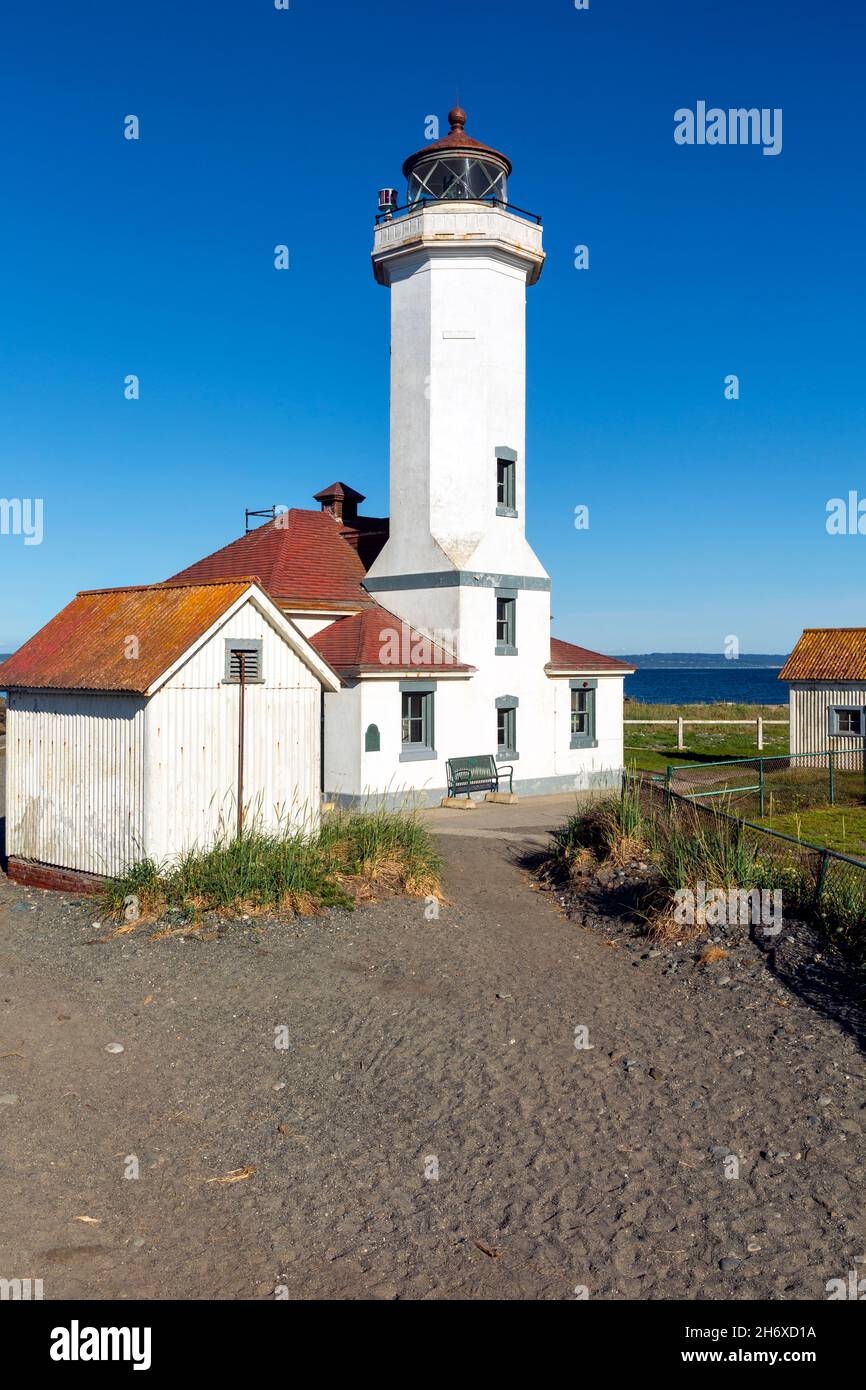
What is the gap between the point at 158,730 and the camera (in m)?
13.4

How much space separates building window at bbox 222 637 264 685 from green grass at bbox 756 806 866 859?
9046 millimetres

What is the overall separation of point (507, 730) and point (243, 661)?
11595mm

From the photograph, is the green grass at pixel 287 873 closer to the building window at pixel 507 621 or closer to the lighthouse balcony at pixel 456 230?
the building window at pixel 507 621

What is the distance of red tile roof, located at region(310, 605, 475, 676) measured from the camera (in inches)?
856

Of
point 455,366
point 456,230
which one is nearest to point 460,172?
point 456,230

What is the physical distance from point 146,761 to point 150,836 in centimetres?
103

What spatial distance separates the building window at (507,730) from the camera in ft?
81.0

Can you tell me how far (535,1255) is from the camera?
5.63 m

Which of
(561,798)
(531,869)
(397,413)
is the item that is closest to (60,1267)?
(531,869)

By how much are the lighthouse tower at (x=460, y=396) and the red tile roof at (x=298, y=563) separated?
1580mm

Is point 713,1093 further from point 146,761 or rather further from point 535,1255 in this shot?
point 146,761

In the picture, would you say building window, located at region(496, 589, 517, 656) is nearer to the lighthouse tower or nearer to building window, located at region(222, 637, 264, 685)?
the lighthouse tower

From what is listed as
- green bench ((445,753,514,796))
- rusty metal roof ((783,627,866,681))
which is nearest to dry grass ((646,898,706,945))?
green bench ((445,753,514,796))
